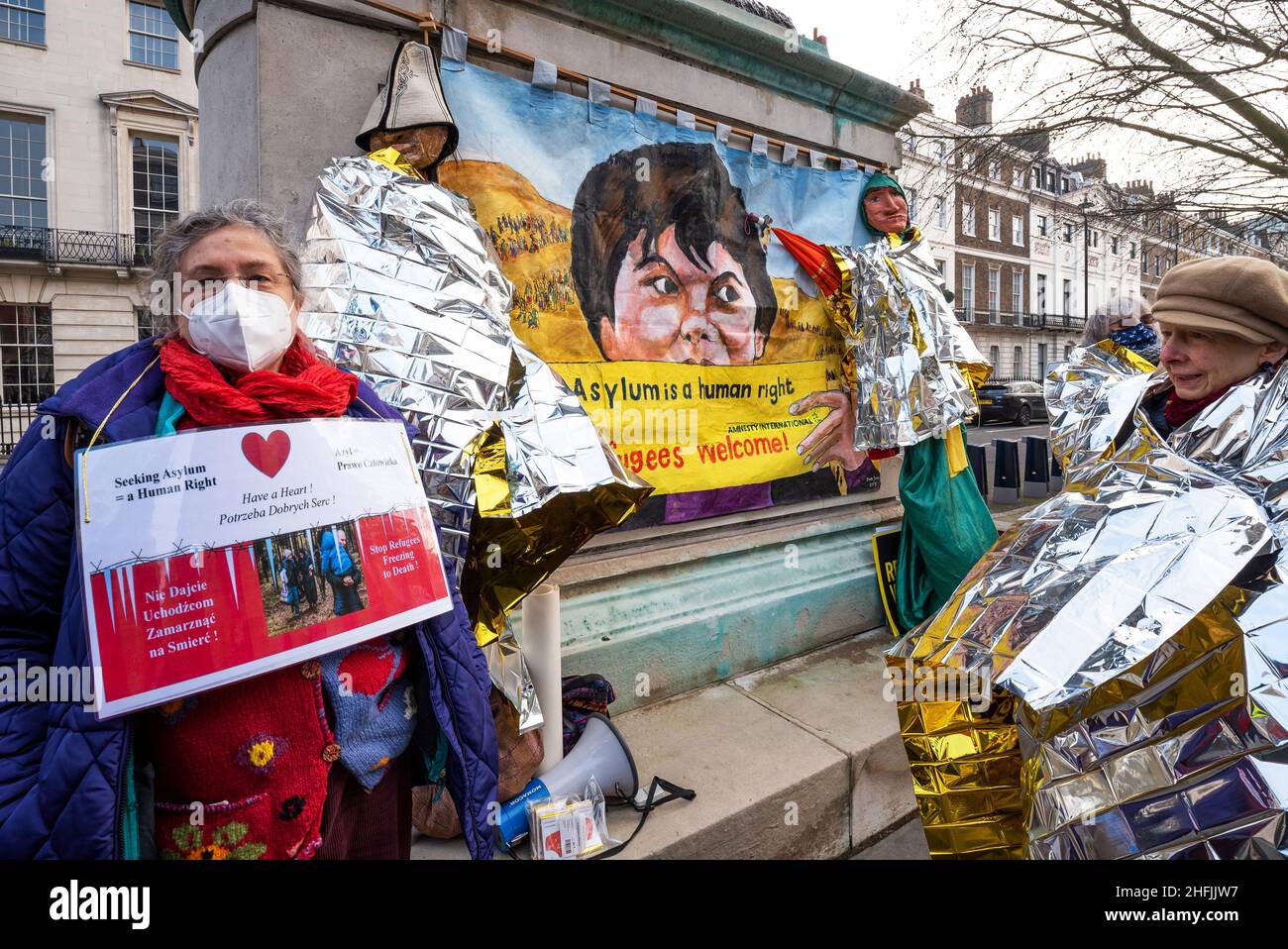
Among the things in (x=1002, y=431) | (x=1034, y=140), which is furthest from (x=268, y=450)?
(x=1002, y=431)

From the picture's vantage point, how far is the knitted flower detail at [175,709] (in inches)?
44.1

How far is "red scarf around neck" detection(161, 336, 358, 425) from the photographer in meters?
1.16

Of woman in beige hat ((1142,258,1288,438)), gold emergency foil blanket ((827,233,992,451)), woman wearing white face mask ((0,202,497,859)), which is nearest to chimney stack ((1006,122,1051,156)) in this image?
gold emergency foil blanket ((827,233,992,451))

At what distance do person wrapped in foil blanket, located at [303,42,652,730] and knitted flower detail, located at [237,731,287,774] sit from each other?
1.92 ft

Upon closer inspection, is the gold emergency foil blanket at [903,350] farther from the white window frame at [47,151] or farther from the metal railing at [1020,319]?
the metal railing at [1020,319]

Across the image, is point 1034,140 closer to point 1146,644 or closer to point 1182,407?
point 1182,407

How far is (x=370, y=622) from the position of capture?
1218 mm

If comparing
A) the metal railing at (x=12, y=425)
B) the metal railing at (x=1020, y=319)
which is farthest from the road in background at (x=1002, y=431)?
the metal railing at (x=12, y=425)

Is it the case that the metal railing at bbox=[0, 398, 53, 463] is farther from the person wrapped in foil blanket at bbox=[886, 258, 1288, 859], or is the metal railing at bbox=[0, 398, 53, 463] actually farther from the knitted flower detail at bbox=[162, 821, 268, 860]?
the person wrapped in foil blanket at bbox=[886, 258, 1288, 859]

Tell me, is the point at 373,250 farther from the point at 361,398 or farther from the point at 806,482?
the point at 806,482

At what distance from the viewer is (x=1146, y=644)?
1186 millimetres

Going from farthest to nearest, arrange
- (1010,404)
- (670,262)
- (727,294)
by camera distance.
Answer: (1010,404)
(727,294)
(670,262)

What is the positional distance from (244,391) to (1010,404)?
23.6m

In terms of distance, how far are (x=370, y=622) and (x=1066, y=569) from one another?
1.36m
